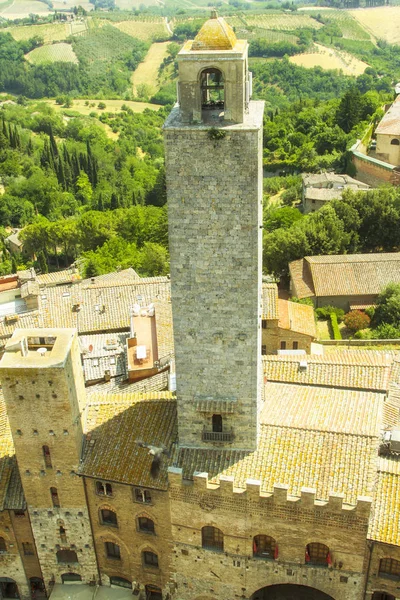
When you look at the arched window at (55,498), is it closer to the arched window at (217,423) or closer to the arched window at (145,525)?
the arched window at (145,525)

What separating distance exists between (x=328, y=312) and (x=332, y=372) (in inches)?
800

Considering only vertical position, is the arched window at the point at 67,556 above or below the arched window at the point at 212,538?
below

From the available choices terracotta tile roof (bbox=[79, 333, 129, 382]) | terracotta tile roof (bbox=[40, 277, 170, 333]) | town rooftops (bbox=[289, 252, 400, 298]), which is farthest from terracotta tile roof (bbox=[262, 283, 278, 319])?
town rooftops (bbox=[289, 252, 400, 298])

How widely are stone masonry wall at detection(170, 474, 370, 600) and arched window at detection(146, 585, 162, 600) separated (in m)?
2.50

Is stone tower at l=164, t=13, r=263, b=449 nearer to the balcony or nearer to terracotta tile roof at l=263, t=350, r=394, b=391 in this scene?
the balcony

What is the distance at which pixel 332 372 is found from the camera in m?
33.6

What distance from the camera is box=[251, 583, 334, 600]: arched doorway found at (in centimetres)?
2928

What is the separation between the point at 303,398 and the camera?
3017 cm

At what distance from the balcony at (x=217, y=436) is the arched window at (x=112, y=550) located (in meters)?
7.45

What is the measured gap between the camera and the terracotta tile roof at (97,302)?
151ft

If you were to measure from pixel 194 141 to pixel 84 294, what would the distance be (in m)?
27.7

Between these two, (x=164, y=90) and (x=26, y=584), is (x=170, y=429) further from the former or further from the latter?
(x=164, y=90)

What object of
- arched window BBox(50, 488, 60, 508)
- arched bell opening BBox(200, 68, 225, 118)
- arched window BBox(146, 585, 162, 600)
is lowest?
arched window BBox(146, 585, 162, 600)

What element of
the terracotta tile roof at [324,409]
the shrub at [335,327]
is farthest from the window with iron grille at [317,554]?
the shrub at [335,327]
